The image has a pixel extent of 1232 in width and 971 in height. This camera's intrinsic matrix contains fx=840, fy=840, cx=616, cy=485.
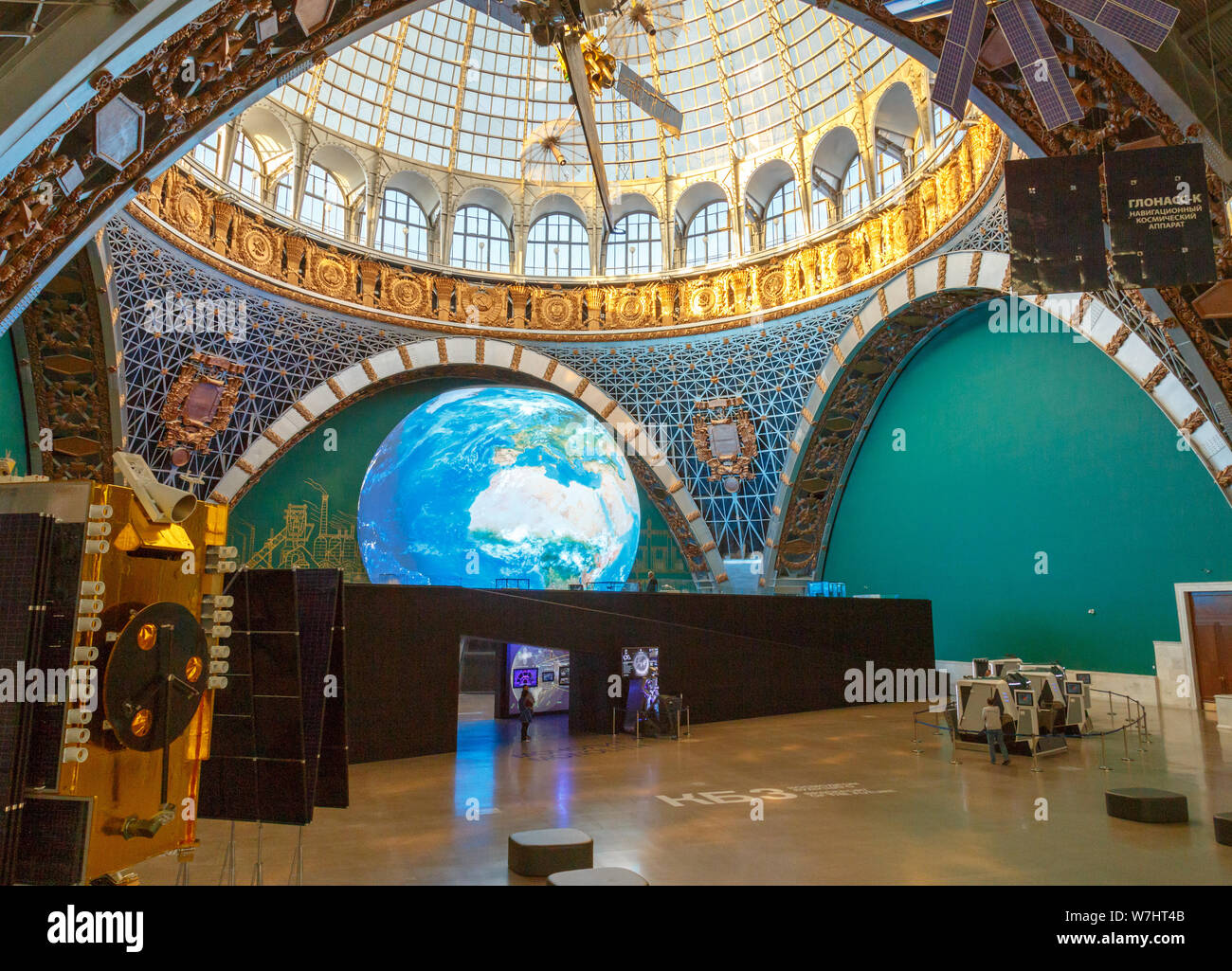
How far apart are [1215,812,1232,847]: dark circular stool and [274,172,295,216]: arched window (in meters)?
23.6

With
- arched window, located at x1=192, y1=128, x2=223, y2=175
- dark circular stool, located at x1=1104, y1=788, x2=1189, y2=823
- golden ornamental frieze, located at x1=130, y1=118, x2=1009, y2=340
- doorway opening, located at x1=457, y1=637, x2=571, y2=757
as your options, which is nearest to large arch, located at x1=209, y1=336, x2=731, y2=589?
golden ornamental frieze, located at x1=130, y1=118, x2=1009, y2=340

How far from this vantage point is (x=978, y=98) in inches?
428

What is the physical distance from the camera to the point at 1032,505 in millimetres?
19453

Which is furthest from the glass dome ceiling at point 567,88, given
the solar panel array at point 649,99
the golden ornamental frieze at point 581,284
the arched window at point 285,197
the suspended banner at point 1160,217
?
the suspended banner at point 1160,217

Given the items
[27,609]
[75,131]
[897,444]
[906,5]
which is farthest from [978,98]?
[897,444]

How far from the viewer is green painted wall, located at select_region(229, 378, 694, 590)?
2236cm

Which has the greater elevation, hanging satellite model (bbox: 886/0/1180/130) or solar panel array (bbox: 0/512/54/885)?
hanging satellite model (bbox: 886/0/1180/130)

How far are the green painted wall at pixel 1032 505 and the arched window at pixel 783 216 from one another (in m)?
5.61

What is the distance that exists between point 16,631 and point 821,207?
955 inches

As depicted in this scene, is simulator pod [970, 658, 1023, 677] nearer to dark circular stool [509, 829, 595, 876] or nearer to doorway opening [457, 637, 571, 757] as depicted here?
doorway opening [457, 637, 571, 757]

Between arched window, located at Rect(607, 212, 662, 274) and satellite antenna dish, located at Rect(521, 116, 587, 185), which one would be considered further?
arched window, located at Rect(607, 212, 662, 274)

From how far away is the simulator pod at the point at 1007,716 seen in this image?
1166cm

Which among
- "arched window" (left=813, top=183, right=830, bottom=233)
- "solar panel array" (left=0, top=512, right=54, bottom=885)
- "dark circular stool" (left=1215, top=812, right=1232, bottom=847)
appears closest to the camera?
"solar panel array" (left=0, top=512, right=54, bottom=885)

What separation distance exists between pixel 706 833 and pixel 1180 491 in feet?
46.3
